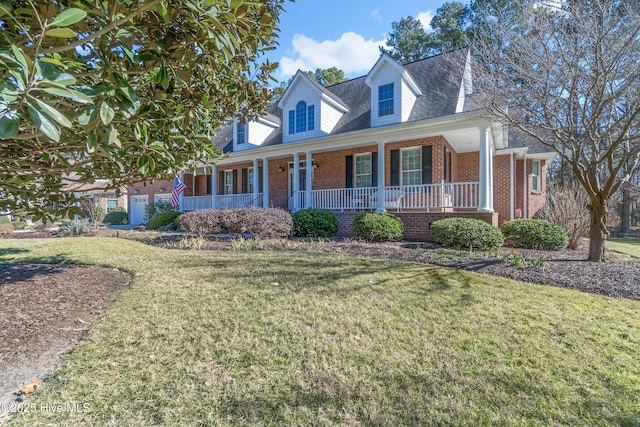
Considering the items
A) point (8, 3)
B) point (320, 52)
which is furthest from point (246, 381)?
point (320, 52)

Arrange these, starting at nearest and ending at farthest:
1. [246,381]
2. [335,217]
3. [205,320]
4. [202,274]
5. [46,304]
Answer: [246,381], [205,320], [46,304], [202,274], [335,217]

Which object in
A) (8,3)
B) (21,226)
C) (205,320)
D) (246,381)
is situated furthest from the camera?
(21,226)

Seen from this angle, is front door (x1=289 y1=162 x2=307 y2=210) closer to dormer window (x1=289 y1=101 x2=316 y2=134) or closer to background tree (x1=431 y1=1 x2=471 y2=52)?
dormer window (x1=289 y1=101 x2=316 y2=134)

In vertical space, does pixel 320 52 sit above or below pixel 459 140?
above

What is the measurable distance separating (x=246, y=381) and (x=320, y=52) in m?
21.2

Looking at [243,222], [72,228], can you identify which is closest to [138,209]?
[72,228]

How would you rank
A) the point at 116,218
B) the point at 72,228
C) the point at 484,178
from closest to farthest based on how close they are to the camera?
the point at 484,178, the point at 72,228, the point at 116,218

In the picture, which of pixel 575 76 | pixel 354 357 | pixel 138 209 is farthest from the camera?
pixel 138 209

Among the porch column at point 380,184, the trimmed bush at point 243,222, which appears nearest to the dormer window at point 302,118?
the porch column at point 380,184

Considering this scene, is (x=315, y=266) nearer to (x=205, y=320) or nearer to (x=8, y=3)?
(x=205, y=320)

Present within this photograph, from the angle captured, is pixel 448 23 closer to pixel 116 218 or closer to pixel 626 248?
pixel 626 248

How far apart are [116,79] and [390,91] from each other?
11.9 m

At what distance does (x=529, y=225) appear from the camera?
8.74m

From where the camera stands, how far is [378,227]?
9.70 meters
